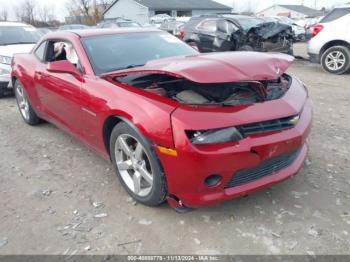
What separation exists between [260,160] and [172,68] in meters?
0.96

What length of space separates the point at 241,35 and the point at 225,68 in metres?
7.91

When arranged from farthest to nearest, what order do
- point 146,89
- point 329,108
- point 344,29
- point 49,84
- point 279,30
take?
point 279,30, point 344,29, point 329,108, point 49,84, point 146,89

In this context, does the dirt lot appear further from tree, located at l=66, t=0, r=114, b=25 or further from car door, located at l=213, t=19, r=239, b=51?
tree, located at l=66, t=0, r=114, b=25

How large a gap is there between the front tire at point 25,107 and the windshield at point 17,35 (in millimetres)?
2975

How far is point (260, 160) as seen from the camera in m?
2.39

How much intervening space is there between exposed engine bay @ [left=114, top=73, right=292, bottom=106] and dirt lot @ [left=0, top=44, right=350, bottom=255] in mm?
899

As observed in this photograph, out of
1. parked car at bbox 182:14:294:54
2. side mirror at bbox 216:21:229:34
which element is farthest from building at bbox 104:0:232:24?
side mirror at bbox 216:21:229:34

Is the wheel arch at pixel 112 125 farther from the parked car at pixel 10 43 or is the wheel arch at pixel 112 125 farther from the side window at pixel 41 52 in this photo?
the parked car at pixel 10 43

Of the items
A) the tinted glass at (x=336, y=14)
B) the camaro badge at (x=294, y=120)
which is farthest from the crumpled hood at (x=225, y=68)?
the tinted glass at (x=336, y=14)

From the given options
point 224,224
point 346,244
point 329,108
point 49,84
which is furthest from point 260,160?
point 329,108

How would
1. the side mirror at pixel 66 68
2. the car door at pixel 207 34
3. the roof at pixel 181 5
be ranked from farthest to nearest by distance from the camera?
1. the roof at pixel 181 5
2. the car door at pixel 207 34
3. the side mirror at pixel 66 68

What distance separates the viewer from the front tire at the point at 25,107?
16.2ft

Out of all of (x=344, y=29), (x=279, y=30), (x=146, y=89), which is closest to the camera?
(x=146, y=89)

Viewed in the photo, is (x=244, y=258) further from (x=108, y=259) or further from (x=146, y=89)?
(x=146, y=89)
